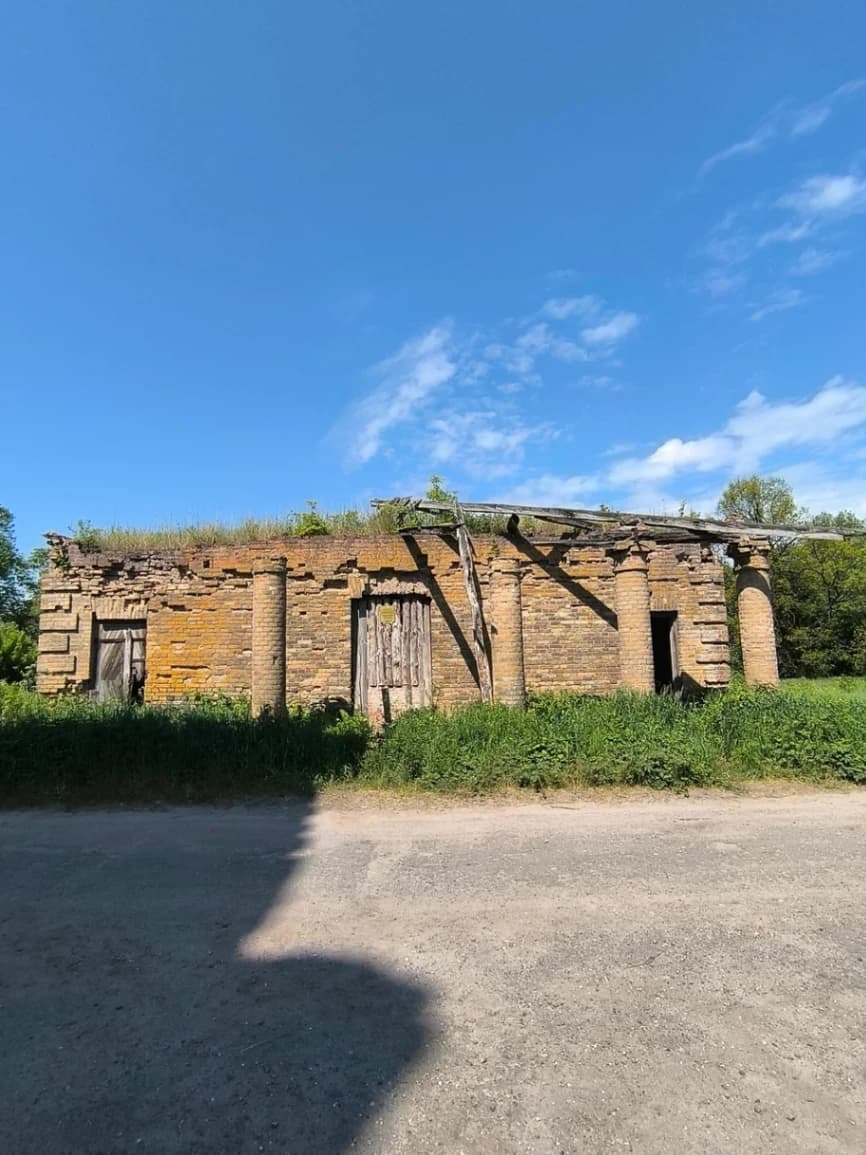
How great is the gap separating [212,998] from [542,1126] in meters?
1.85

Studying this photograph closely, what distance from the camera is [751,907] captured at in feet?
15.4

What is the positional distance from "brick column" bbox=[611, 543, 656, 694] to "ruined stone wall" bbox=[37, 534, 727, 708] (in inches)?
37.5

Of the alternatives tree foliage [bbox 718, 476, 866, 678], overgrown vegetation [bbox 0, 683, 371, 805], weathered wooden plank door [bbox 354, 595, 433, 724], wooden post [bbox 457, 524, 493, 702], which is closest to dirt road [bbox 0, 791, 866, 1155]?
overgrown vegetation [bbox 0, 683, 371, 805]

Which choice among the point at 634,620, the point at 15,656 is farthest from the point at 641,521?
the point at 15,656

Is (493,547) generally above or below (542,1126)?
above

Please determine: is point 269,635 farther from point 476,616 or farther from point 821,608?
point 821,608

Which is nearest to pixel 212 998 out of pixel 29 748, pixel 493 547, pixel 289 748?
pixel 289 748

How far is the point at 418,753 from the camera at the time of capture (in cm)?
888

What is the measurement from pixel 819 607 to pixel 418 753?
119ft

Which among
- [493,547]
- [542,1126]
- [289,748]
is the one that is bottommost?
[542,1126]

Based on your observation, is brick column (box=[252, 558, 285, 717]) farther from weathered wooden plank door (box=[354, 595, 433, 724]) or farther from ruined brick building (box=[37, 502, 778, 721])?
weathered wooden plank door (box=[354, 595, 433, 724])

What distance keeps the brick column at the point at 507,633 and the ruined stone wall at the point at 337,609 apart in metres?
0.50

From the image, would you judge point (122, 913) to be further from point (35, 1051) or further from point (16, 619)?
point (16, 619)

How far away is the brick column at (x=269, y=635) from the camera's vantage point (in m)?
11.7
